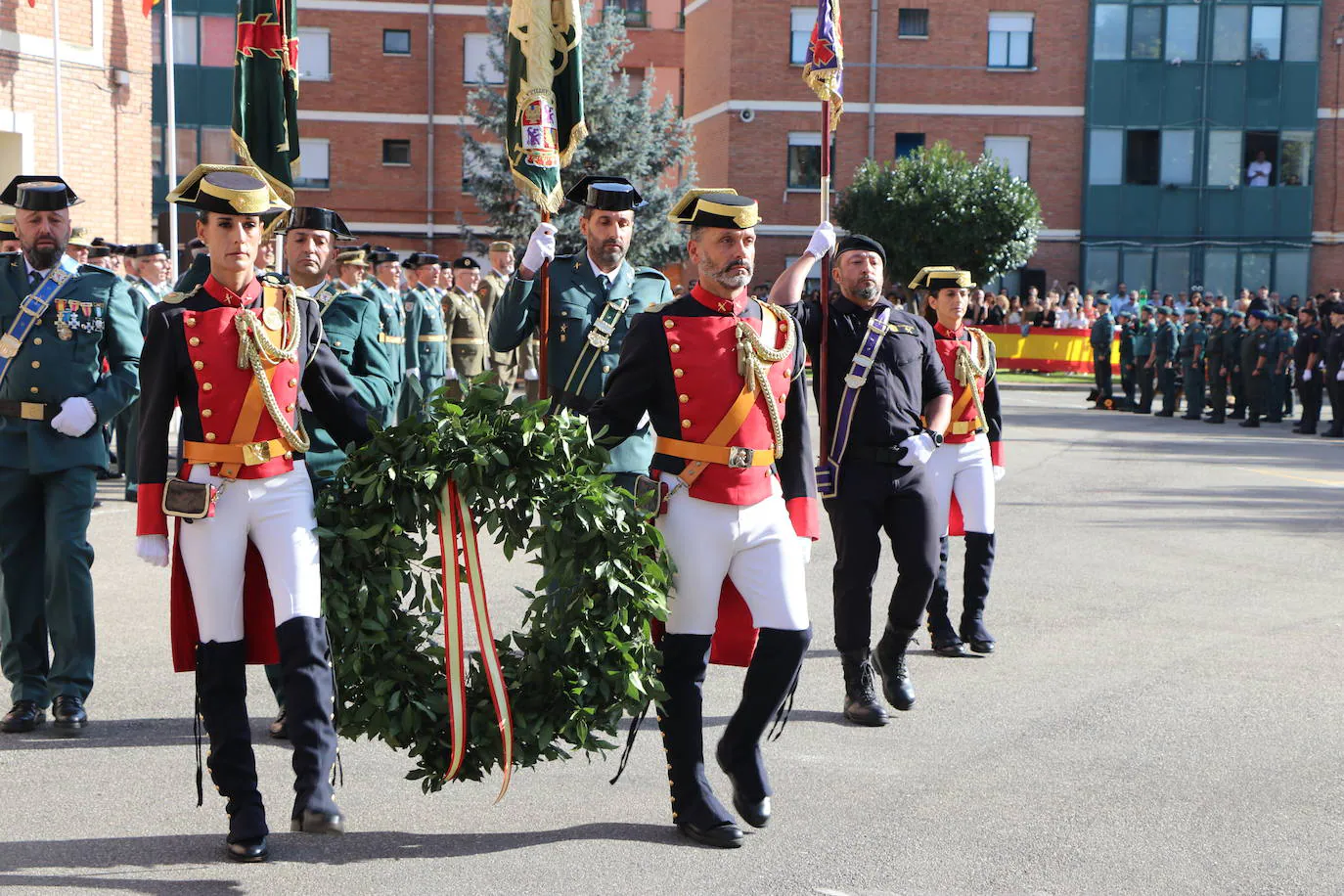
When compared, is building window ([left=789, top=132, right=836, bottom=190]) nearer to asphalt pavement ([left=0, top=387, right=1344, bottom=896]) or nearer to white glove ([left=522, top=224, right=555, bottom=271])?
asphalt pavement ([left=0, top=387, right=1344, bottom=896])

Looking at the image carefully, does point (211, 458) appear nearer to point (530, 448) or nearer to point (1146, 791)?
point (530, 448)

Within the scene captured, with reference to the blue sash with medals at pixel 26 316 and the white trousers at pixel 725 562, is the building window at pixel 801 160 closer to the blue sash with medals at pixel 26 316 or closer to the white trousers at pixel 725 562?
the blue sash with medals at pixel 26 316

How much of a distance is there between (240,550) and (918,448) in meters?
3.23

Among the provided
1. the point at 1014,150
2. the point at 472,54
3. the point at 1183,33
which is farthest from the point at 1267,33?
the point at 472,54

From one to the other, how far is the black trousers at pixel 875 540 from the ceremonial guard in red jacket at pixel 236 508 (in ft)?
9.34

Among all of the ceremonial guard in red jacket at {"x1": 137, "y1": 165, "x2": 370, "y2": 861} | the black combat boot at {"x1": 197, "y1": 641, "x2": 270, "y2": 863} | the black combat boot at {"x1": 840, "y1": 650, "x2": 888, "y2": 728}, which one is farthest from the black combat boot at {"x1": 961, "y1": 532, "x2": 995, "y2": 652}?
the black combat boot at {"x1": 197, "y1": 641, "x2": 270, "y2": 863}

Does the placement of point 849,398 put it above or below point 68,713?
above

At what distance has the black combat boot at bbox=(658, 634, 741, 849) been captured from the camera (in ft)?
18.0

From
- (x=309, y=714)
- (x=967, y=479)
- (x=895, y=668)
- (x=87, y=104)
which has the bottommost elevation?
(x=895, y=668)

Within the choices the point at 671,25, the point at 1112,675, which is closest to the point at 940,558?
the point at 1112,675

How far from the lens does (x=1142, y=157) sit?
45.9 metres

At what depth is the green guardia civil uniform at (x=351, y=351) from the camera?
697 cm

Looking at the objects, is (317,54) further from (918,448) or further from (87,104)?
(918,448)

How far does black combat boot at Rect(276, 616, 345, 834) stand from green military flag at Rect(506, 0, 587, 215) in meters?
2.25
